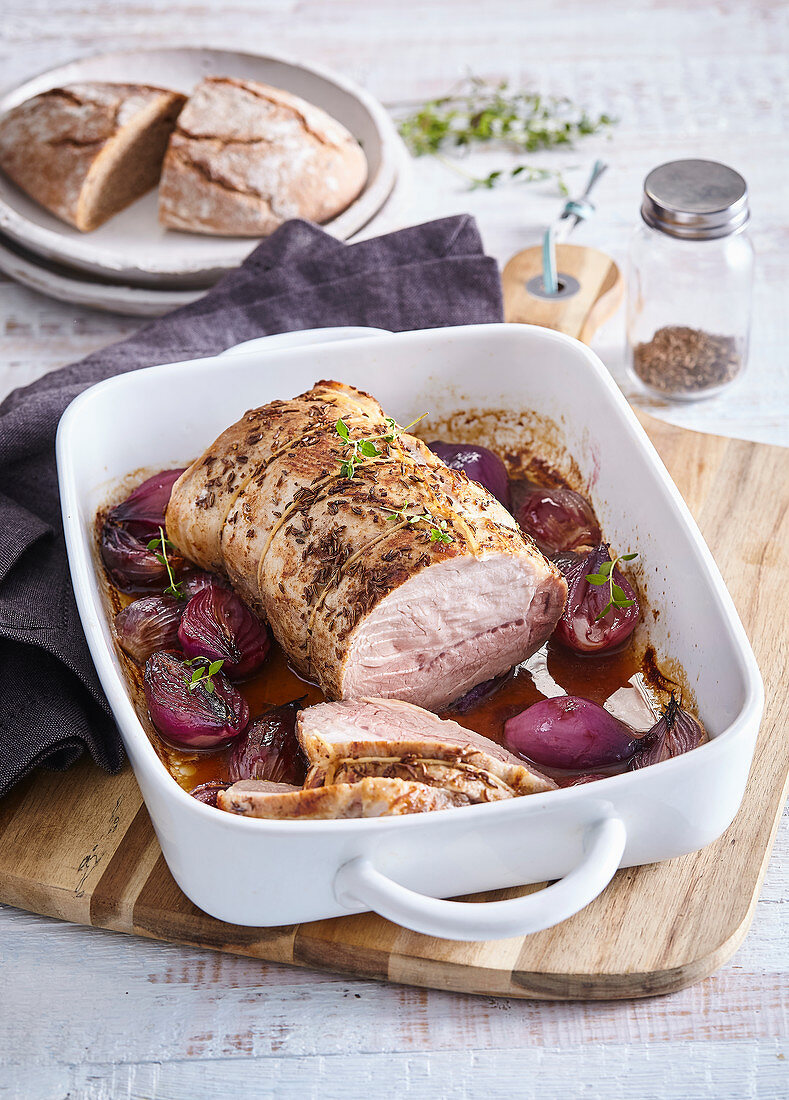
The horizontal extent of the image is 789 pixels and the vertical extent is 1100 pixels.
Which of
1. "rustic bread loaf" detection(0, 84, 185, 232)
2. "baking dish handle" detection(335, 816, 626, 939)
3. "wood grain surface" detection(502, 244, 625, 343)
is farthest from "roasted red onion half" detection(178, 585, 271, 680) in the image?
"rustic bread loaf" detection(0, 84, 185, 232)

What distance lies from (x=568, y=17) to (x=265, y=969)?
384cm

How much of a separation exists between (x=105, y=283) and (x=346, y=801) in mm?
2143

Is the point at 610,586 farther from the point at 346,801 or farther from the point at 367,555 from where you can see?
the point at 346,801

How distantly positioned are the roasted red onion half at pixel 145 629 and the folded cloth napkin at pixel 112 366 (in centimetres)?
8

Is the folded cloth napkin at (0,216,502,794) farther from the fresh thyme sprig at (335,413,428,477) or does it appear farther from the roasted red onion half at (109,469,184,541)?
the fresh thyme sprig at (335,413,428,477)

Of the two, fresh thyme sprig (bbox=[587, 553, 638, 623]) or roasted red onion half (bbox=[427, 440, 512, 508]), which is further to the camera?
roasted red onion half (bbox=[427, 440, 512, 508])

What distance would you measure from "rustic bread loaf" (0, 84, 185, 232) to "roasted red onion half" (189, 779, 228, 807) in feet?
6.99

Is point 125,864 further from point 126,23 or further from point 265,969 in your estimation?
point 126,23

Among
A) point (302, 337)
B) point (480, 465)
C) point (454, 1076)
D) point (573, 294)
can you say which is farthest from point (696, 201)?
point (454, 1076)

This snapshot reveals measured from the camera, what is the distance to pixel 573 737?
191 cm

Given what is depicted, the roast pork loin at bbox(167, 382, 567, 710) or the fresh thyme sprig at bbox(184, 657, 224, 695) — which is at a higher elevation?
the roast pork loin at bbox(167, 382, 567, 710)

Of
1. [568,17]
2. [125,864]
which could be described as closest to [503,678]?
[125,864]

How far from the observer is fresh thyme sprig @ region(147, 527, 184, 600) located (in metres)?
2.23

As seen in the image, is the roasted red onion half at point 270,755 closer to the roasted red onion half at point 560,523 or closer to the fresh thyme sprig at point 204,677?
the fresh thyme sprig at point 204,677
